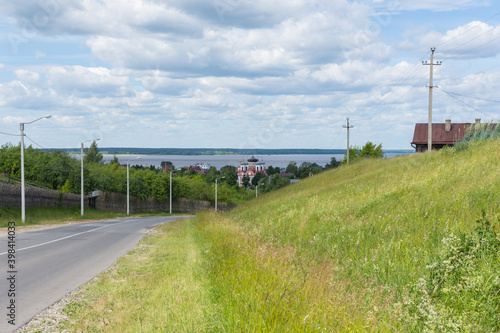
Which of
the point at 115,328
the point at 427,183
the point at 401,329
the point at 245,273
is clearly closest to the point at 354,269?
the point at 245,273

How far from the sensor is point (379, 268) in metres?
7.33

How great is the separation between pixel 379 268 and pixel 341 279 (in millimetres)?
762

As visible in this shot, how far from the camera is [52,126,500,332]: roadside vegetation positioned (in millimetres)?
5148

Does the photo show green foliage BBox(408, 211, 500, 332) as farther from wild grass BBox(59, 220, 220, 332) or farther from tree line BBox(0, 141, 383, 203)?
tree line BBox(0, 141, 383, 203)

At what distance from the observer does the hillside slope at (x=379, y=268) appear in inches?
201

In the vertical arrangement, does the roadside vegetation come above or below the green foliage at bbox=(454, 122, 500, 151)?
below

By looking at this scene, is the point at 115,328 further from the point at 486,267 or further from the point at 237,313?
the point at 486,267

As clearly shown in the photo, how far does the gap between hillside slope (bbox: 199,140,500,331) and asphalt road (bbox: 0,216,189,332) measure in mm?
3200

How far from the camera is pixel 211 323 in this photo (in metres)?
5.64

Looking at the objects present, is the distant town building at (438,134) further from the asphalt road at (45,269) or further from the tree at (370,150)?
the asphalt road at (45,269)

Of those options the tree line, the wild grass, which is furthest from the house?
the wild grass

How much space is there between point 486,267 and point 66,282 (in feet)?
27.7

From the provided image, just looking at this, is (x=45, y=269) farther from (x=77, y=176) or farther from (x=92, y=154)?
(x=92, y=154)

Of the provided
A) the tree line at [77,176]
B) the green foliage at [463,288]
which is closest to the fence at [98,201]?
the tree line at [77,176]
